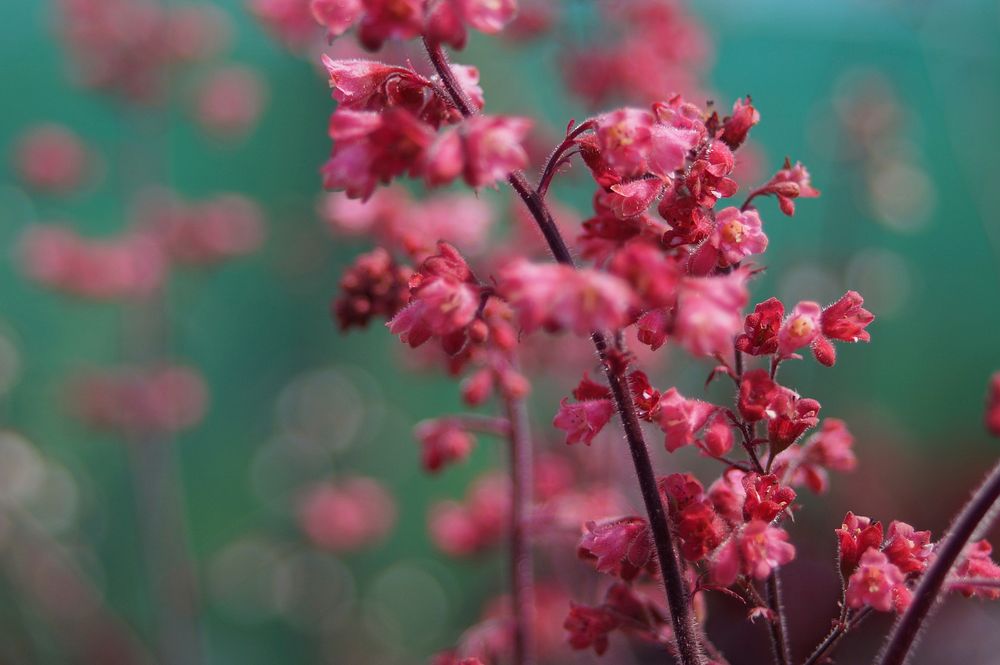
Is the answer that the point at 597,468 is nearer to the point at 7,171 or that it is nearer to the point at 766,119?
the point at 766,119

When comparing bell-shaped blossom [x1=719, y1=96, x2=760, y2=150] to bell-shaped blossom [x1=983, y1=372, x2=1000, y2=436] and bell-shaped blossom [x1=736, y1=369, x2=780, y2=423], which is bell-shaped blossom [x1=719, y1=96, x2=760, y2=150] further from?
bell-shaped blossom [x1=983, y1=372, x2=1000, y2=436]

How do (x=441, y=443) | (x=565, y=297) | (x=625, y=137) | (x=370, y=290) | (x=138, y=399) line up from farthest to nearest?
(x=138, y=399) → (x=441, y=443) → (x=370, y=290) → (x=625, y=137) → (x=565, y=297)

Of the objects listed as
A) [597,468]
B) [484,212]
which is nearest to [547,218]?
[484,212]

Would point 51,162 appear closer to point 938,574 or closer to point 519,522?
point 519,522

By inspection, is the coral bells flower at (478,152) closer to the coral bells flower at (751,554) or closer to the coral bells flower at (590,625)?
the coral bells flower at (751,554)

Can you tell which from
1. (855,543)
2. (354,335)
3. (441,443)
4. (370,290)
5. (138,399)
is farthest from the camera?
(354,335)

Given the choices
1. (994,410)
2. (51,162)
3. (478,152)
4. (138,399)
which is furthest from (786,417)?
(51,162)
